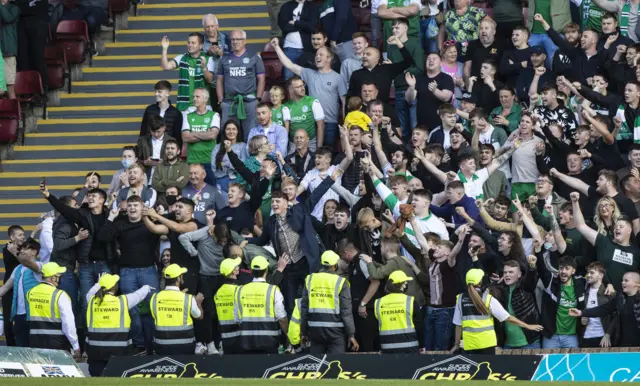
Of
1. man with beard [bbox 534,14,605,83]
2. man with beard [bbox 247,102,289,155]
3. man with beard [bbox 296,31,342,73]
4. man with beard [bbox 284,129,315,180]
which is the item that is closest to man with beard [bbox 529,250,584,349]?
man with beard [bbox 284,129,315,180]

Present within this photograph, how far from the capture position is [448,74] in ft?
73.2

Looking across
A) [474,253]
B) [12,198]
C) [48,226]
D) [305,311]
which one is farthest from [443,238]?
[12,198]

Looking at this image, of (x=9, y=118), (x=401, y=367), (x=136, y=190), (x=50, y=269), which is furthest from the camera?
(x=9, y=118)

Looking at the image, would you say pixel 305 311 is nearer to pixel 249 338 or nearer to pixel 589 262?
pixel 249 338

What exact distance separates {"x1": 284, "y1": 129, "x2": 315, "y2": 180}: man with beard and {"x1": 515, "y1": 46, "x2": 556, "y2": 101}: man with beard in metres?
3.20

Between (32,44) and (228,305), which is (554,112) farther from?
(32,44)

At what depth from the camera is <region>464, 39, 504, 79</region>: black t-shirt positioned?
22438 mm

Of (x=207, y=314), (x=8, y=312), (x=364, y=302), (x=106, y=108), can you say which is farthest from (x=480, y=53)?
(x=8, y=312)

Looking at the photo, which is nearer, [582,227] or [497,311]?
[497,311]

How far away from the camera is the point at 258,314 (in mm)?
18453

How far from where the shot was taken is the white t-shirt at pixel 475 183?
2016cm

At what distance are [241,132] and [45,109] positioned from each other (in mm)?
4871

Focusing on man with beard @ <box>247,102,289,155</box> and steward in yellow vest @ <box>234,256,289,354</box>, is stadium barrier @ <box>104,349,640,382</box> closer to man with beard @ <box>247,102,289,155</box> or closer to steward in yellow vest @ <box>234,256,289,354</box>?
steward in yellow vest @ <box>234,256,289,354</box>

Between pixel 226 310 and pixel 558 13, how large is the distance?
7.53m
